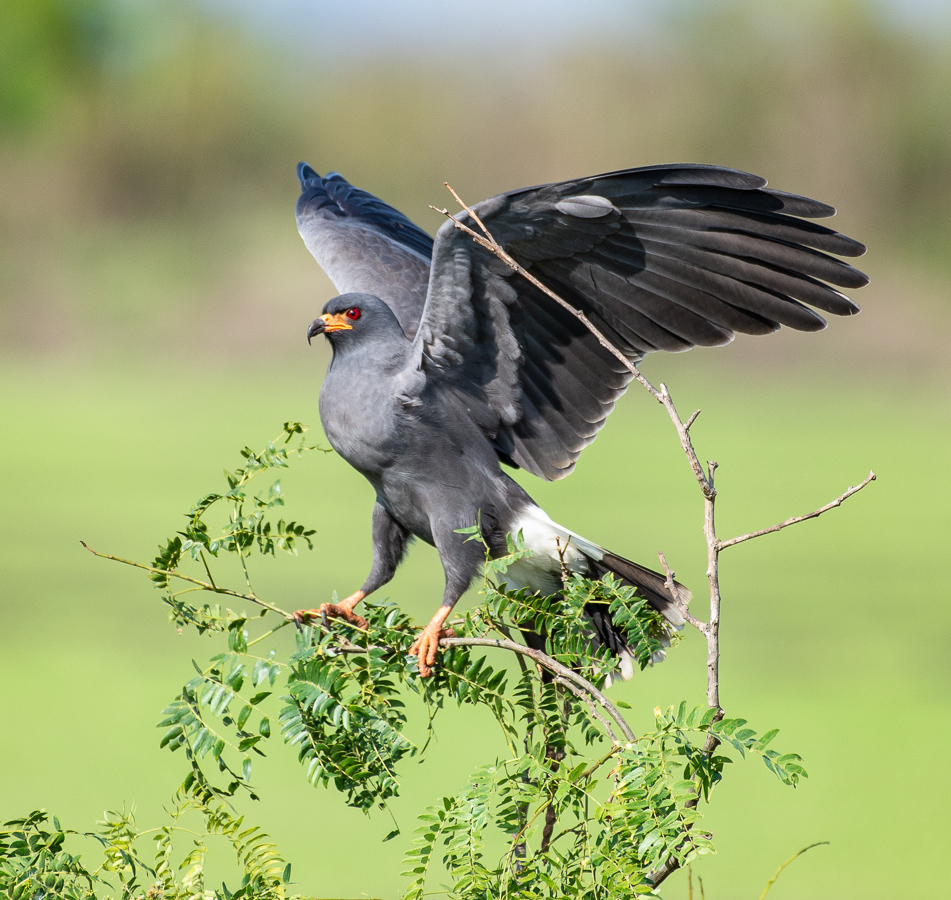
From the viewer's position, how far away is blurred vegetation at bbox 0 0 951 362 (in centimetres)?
3703

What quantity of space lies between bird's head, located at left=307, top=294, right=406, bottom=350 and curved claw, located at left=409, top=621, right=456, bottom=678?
953mm

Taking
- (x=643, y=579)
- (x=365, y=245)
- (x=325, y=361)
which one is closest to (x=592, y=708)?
(x=643, y=579)

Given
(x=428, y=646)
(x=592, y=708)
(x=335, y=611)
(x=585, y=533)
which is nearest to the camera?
(x=592, y=708)

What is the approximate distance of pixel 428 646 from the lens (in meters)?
2.88

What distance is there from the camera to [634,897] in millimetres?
1917

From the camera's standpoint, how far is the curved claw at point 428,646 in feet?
8.85

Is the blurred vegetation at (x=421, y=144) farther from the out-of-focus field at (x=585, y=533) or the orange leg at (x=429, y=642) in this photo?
the orange leg at (x=429, y=642)

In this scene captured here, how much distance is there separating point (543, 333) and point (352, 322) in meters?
0.55

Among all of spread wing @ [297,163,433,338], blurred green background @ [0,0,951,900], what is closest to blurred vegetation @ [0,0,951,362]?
blurred green background @ [0,0,951,900]

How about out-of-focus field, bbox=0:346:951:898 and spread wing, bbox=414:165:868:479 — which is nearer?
spread wing, bbox=414:165:868:479

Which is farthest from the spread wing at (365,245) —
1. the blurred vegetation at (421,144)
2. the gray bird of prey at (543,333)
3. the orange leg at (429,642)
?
the blurred vegetation at (421,144)

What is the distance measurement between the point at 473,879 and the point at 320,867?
6.72 meters

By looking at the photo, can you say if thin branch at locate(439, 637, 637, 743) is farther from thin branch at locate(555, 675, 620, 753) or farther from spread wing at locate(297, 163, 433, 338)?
spread wing at locate(297, 163, 433, 338)

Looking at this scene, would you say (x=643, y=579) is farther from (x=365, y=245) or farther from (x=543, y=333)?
(x=365, y=245)
